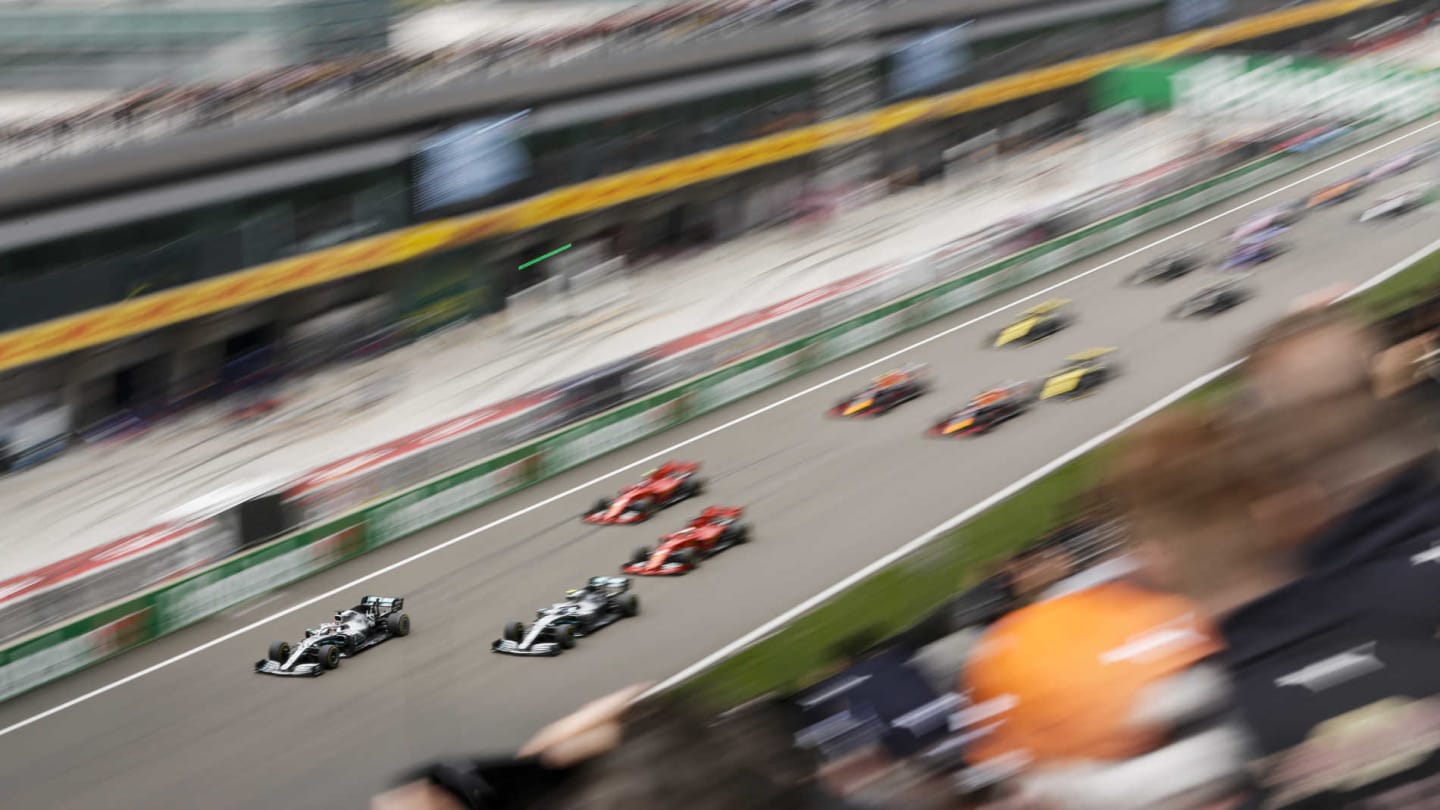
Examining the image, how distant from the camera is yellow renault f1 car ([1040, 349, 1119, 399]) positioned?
199 centimetres

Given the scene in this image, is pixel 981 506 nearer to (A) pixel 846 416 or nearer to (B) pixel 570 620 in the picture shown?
(A) pixel 846 416

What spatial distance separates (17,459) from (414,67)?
0.82m

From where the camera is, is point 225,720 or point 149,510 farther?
point 149,510

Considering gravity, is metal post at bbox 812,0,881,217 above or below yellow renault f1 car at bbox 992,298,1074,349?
above

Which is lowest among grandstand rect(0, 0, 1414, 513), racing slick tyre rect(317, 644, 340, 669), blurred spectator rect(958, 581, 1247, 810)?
blurred spectator rect(958, 581, 1247, 810)

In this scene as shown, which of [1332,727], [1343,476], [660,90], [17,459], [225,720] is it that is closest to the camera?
[1332,727]

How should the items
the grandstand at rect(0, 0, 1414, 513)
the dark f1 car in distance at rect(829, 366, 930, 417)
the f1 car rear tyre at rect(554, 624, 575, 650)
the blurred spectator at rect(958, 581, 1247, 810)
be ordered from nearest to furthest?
the blurred spectator at rect(958, 581, 1247, 810), the f1 car rear tyre at rect(554, 624, 575, 650), the grandstand at rect(0, 0, 1414, 513), the dark f1 car in distance at rect(829, 366, 930, 417)

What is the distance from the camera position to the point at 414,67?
2.11 metres

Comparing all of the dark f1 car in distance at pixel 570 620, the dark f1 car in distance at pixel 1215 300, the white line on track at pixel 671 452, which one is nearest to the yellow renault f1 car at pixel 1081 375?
the dark f1 car in distance at pixel 1215 300

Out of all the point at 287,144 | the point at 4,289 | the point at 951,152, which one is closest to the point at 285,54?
the point at 287,144

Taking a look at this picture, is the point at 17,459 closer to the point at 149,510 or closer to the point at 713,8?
the point at 149,510

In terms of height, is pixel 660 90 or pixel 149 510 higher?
pixel 660 90

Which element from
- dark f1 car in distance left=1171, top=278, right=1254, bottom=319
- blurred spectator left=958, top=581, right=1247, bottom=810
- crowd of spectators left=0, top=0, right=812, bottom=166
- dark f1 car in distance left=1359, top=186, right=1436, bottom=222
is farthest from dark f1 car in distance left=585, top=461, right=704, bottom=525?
blurred spectator left=958, top=581, right=1247, bottom=810

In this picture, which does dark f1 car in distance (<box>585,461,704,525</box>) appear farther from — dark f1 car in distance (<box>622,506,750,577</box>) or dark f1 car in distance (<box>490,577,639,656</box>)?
dark f1 car in distance (<box>490,577,639,656</box>)
